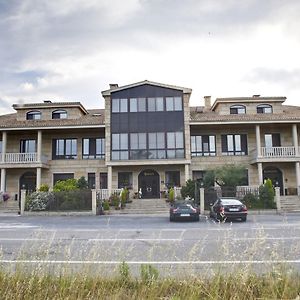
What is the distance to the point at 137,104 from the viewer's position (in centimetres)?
3183

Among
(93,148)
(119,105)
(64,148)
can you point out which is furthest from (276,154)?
(64,148)

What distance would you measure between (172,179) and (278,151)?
9.93 meters

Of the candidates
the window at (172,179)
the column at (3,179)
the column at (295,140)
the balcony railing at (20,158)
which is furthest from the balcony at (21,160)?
the column at (295,140)

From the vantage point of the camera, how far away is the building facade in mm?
30656

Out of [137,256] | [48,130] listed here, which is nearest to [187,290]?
[137,256]

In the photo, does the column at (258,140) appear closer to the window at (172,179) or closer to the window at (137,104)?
the window at (172,179)

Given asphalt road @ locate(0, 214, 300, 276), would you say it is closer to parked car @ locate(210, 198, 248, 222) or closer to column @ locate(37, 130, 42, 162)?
parked car @ locate(210, 198, 248, 222)

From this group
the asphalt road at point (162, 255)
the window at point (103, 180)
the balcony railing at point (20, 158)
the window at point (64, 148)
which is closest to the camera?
the asphalt road at point (162, 255)

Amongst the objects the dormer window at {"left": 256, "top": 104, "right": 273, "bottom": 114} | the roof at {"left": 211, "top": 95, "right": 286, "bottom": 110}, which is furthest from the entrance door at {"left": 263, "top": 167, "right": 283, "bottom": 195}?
the roof at {"left": 211, "top": 95, "right": 286, "bottom": 110}

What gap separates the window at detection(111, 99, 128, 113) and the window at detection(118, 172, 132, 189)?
5907 millimetres

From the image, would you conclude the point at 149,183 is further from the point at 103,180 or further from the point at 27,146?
the point at 27,146

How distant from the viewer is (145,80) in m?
31.8

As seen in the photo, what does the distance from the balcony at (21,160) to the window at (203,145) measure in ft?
46.7

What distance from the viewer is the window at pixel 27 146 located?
110ft
